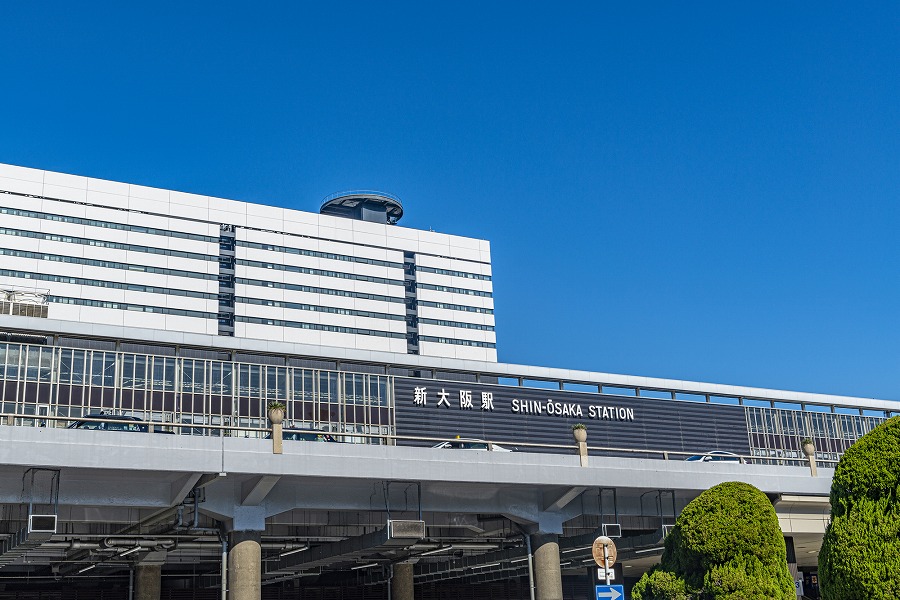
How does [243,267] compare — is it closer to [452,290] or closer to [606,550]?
[452,290]

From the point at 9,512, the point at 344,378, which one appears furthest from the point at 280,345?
the point at 9,512

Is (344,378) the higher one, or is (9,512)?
(344,378)

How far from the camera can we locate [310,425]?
3285 inches

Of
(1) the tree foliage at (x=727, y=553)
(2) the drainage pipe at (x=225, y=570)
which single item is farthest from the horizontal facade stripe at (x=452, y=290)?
(1) the tree foliage at (x=727, y=553)

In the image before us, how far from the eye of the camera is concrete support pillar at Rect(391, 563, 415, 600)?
5144cm

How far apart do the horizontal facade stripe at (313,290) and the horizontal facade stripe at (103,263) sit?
4.95 meters

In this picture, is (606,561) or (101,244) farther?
(101,244)

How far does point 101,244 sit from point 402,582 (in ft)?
297

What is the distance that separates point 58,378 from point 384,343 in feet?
230

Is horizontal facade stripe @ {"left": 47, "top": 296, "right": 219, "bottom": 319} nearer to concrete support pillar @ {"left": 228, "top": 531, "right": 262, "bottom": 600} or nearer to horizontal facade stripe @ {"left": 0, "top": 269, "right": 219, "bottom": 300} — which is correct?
horizontal facade stripe @ {"left": 0, "top": 269, "right": 219, "bottom": 300}

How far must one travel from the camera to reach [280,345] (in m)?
86.9

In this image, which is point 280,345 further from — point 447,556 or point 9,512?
point 9,512

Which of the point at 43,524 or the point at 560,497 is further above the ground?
the point at 560,497

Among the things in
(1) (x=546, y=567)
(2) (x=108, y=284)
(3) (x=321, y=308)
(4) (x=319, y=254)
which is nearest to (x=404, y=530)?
(1) (x=546, y=567)
